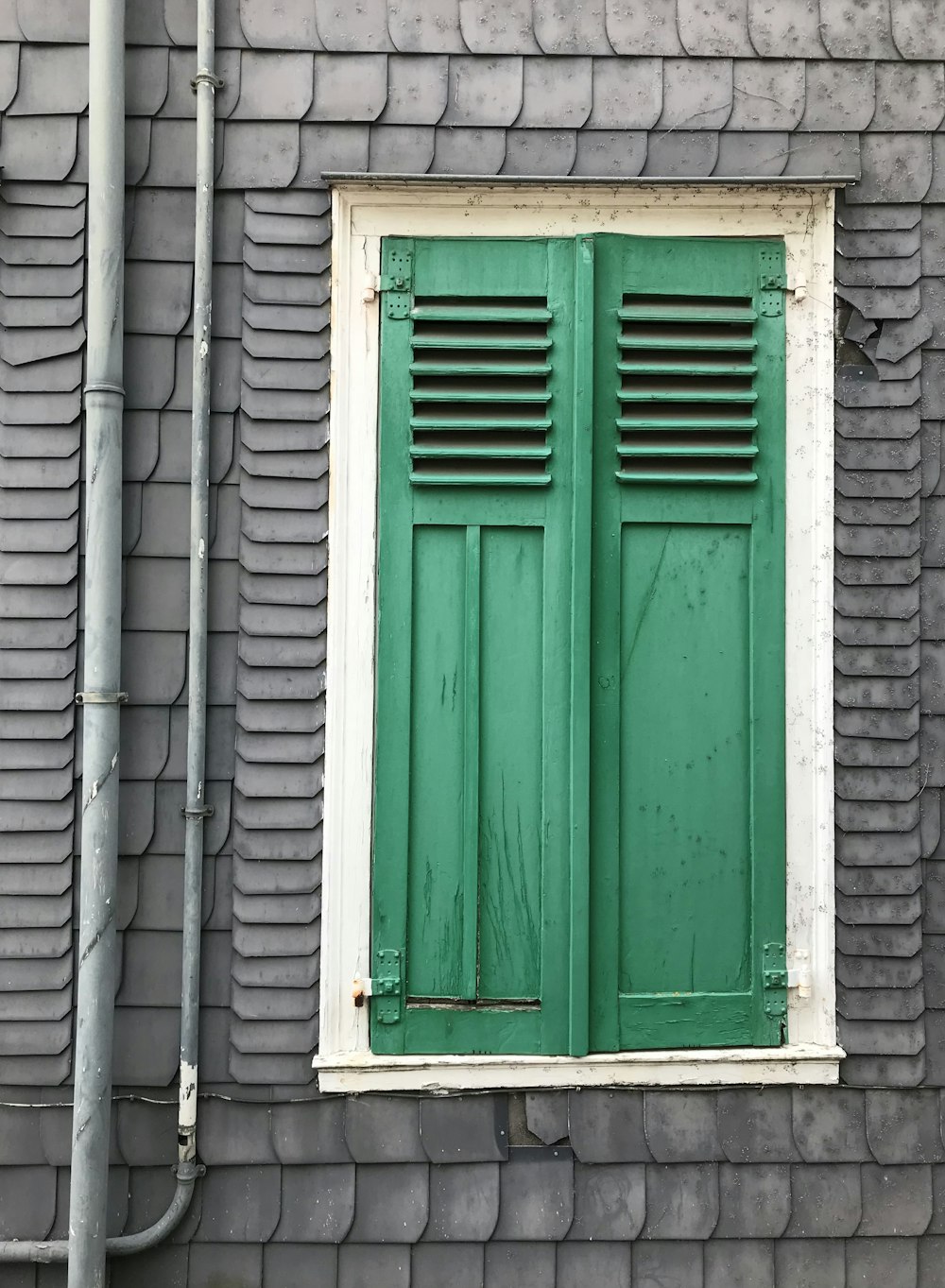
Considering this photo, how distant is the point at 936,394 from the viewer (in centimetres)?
280

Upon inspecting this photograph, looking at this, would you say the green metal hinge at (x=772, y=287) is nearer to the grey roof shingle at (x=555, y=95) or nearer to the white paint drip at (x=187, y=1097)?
the grey roof shingle at (x=555, y=95)

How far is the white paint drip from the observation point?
2617mm

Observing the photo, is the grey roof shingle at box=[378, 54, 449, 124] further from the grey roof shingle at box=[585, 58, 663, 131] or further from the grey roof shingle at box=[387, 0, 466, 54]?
the grey roof shingle at box=[585, 58, 663, 131]

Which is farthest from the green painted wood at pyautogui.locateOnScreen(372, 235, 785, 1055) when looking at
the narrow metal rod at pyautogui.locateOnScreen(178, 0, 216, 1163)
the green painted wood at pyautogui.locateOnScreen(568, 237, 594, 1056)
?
the narrow metal rod at pyautogui.locateOnScreen(178, 0, 216, 1163)

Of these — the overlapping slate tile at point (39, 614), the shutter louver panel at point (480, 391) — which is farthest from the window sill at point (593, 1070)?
the shutter louver panel at point (480, 391)

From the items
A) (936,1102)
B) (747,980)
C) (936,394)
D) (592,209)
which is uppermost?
(592,209)

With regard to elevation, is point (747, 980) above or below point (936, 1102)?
above

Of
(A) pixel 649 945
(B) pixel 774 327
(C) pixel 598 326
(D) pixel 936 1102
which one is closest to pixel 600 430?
(C) pixel 598 326

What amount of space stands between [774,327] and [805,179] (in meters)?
0.39

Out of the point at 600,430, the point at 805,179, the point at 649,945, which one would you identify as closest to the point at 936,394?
the point at 805,179

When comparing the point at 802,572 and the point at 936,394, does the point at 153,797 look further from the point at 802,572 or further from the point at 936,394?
the point at 936,394

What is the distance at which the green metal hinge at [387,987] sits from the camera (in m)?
2.70

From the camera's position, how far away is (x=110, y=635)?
2635 mm

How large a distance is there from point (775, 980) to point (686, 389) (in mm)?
1621
